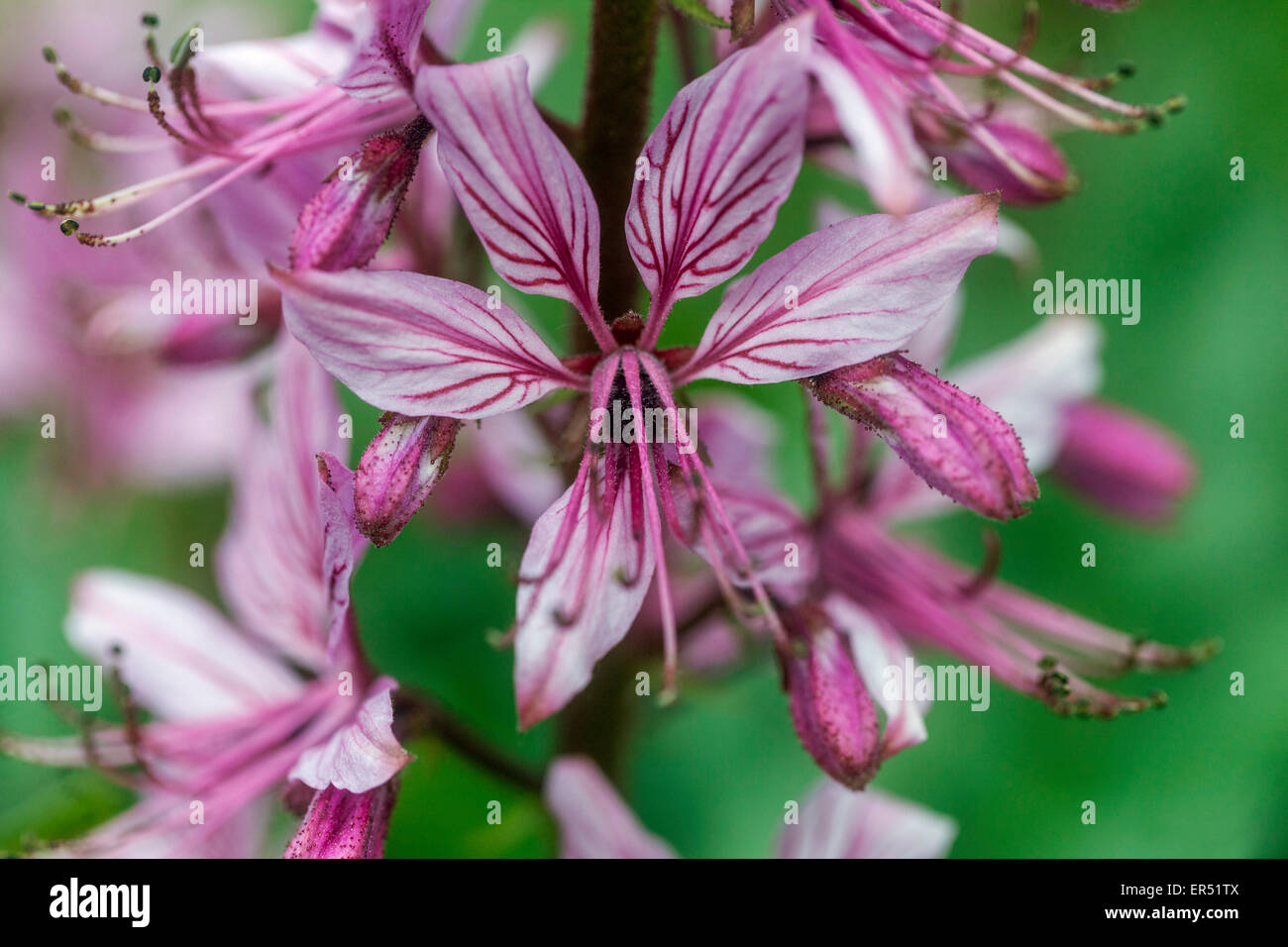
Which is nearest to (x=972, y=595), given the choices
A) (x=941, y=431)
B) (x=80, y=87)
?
(x=941, y=431)

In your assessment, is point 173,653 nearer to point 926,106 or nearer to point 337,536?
point 337,536

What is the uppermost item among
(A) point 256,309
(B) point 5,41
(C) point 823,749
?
(B) point 5,41

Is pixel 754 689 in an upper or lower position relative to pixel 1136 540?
lower

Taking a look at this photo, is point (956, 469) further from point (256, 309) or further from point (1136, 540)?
point (1136, 540)

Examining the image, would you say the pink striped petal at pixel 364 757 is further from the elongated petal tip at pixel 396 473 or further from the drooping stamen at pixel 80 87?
the drooping stamen at pixel 80 87

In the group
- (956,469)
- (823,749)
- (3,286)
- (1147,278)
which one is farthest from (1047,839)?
(3,286)
